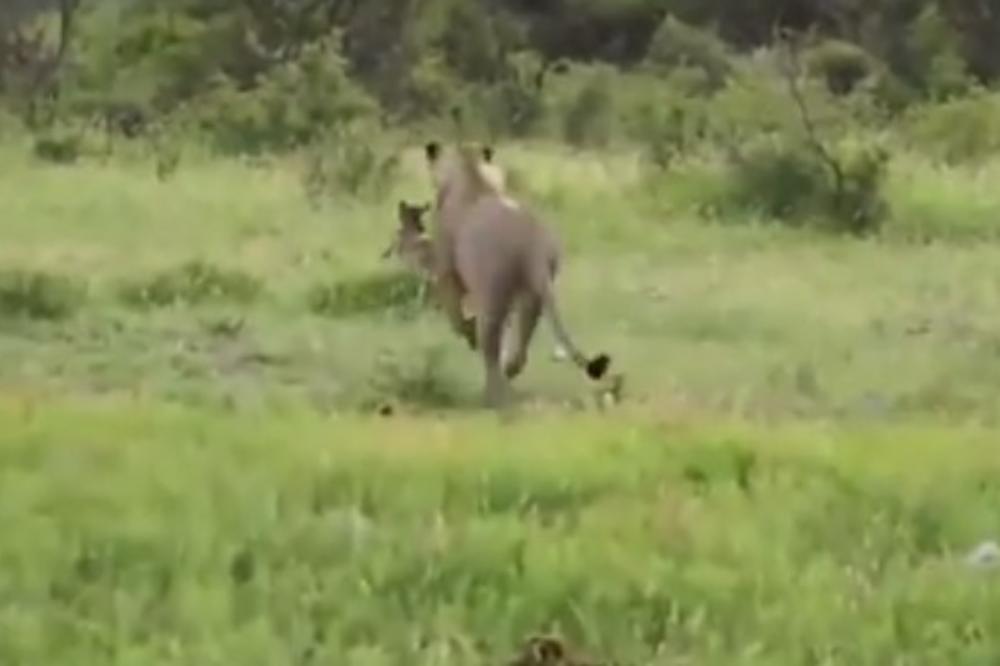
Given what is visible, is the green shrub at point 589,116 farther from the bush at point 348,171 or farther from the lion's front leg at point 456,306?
the lion's front leg at point 456,306

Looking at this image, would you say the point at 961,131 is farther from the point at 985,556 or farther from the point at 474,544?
the point at 474,544

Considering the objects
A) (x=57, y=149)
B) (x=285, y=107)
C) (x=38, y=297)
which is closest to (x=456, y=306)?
(x=38, y=297)

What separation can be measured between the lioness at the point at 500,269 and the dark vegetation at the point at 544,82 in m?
4.93

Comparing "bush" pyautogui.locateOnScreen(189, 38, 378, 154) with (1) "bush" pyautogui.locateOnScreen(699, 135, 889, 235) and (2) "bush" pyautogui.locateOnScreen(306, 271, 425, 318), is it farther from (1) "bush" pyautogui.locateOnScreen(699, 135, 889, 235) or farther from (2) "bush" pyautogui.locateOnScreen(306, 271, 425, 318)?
(2) "bush" pyautogui.locateOnScreen(306, 271, 425, 318)

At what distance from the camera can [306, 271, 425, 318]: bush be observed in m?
11.7

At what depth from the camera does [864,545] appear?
692 cm

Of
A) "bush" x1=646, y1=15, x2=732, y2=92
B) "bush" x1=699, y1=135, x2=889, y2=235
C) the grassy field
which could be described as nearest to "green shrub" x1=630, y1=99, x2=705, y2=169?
"bush" x1=699, y1=135, x2=889, y2=235

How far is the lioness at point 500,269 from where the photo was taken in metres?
9.84

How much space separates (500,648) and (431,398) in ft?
11.7

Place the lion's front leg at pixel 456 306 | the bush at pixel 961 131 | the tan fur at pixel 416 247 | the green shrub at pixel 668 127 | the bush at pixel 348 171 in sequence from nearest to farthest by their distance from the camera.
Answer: the lion's front leg at pixel 456 306
the tan fur at pixel 416 247
the bush at pixel 348 171
the green shrub at pixel 668 127
the bush at pixel 961 131

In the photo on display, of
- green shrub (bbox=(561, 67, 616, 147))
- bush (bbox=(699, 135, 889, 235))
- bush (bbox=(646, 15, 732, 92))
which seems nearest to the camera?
bush (bbox=(699, 135, 889, 235))

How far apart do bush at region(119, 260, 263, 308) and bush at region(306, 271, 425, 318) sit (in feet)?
0.95

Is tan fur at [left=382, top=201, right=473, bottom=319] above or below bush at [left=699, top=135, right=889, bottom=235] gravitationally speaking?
above

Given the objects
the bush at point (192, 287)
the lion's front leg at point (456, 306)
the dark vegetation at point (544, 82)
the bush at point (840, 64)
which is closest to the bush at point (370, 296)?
the bush at point (192, 287)
